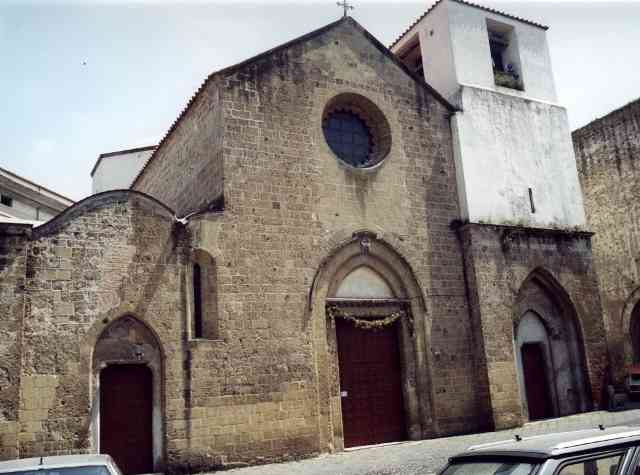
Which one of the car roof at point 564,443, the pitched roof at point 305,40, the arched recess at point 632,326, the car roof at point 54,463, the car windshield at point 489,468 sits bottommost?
the car windshield at point 489,468

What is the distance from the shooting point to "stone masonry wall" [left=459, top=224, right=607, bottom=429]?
14422 mm

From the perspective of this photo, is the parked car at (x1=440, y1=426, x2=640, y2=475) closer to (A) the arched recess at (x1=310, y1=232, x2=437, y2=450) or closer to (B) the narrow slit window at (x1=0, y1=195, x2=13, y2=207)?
(A) the arched recess at (x1=310, y1=232, x2=437, y2=450)

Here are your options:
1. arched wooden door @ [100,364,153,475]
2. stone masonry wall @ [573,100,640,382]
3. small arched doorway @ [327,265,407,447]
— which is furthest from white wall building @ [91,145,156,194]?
stone masonry wall @ [573,100,640,382]

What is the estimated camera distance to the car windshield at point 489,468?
362 centimetres

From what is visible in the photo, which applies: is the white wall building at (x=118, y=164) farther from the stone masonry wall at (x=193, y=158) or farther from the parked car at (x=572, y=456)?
the parked car at (x=572, y=456)

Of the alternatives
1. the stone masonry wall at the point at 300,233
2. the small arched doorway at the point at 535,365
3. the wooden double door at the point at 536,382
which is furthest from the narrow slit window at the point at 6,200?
the wooden double door at the point at 536,382

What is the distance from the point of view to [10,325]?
999 cm

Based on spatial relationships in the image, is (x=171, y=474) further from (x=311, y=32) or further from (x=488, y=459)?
(x=311, y=32)

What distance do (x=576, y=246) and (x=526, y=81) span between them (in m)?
4.87

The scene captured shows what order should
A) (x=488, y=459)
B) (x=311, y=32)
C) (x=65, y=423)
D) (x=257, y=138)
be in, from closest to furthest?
1. (x=488, y=459)
2. (x=65, y=423)
3. (x=257, y=138)
4. (x=311, y=32)

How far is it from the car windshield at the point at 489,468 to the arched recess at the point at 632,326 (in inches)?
709

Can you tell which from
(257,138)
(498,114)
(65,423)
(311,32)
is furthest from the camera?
(498,114)

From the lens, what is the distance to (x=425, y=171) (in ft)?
50.1

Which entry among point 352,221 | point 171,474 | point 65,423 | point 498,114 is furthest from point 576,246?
point 65,423
